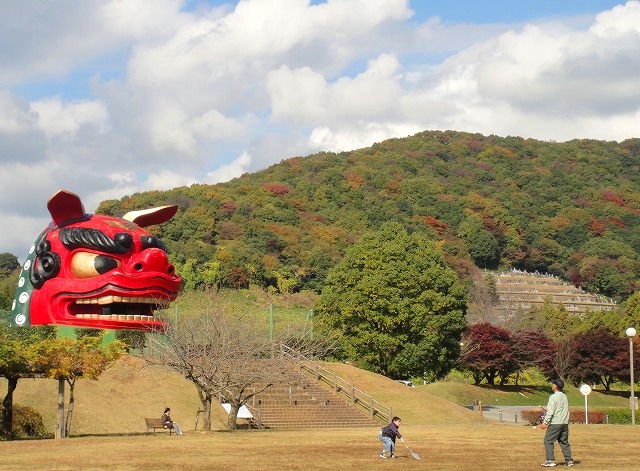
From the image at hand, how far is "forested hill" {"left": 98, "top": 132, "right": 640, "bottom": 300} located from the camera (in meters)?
90.3

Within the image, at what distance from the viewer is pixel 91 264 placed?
34750 millimetres

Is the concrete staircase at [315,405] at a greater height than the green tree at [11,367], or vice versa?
the green tree at [11,367]

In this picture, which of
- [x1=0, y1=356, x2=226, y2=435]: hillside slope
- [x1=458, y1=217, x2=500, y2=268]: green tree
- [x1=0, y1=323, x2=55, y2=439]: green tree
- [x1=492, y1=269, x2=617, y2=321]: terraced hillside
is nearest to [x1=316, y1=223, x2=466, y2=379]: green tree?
[x1=0, y1=356, x2=226, y2=435]: hillside slope

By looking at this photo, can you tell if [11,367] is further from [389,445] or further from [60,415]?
[389,445]

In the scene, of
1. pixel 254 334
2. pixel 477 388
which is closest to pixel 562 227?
pixel 477 388

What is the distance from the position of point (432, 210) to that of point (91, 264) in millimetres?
83453

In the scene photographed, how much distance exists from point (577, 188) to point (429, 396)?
315 ft

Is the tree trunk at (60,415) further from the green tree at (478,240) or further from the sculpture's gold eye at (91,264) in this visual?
→ the green tree at (478,240)

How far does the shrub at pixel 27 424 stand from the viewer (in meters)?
29.2

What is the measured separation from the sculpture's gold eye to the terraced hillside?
58.7m

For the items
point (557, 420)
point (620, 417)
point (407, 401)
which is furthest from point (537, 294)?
point (557, 420)

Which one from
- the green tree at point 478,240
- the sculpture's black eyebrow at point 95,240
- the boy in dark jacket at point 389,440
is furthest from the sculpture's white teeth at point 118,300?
the green tree at point 478,240

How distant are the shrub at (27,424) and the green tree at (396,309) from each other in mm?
21959

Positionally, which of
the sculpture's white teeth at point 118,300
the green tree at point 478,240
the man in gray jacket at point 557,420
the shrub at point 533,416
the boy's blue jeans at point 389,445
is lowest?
the shrub at point 533,416
